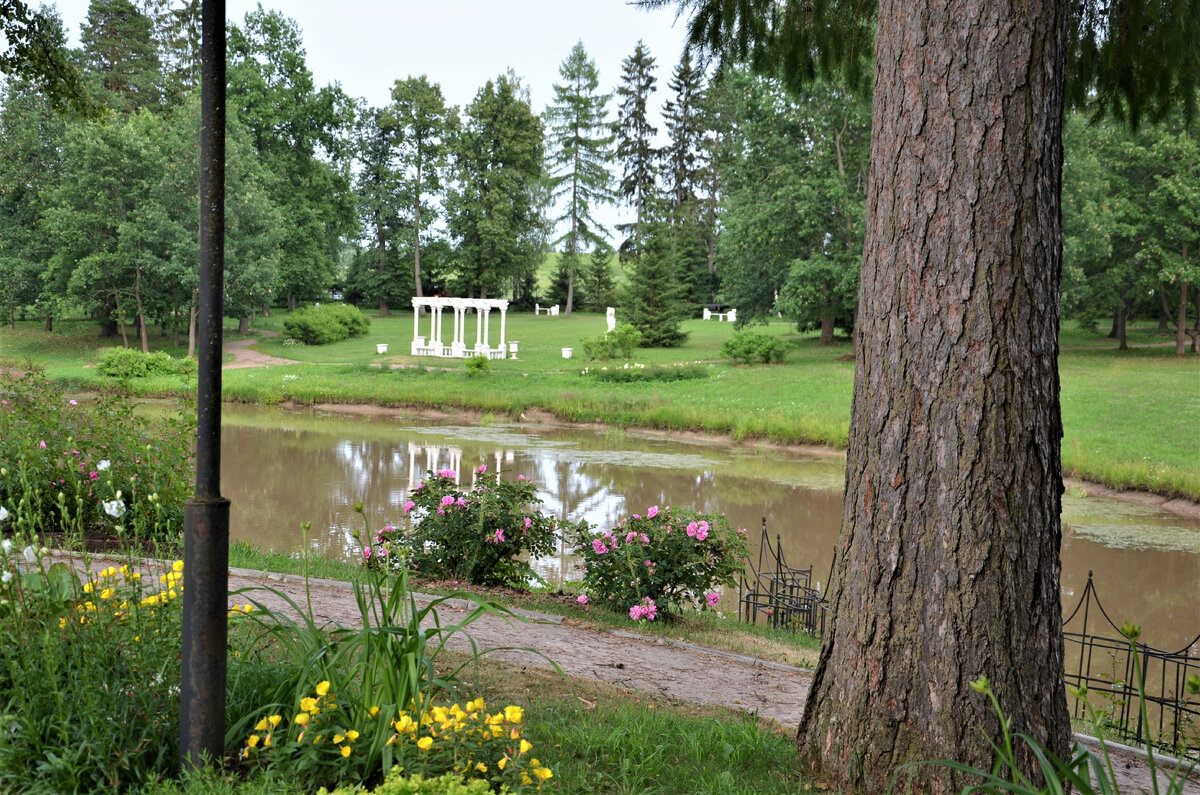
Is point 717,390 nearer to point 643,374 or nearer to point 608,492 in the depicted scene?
point 643,374

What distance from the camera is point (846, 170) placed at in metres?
28.8

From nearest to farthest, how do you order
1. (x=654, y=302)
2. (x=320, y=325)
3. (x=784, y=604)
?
(x=784, y=604) < (x=654, y=302) < (x=320, y=325)

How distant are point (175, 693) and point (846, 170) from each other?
94.4 ft

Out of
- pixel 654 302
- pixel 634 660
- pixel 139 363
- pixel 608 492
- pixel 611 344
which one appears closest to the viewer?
pixel 634 660

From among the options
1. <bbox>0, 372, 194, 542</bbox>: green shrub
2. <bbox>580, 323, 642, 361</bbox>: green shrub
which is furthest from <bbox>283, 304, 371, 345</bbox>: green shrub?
<bbox>0, 372, 194, 542</bbox>: green shrub

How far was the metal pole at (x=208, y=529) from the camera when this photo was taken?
8.27ft

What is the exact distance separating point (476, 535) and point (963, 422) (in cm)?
406

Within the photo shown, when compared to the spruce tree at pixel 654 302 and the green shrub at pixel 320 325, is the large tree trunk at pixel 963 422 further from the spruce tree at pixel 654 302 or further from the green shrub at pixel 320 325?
the green shrub at pixel 320 325

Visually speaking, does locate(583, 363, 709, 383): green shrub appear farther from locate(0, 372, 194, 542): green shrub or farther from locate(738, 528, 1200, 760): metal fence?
locate(0, 372, 194, 542): green shrub

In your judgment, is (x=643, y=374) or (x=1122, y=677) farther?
(x=643, y=374)

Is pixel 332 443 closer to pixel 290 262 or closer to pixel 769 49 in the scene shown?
pixel 769 49

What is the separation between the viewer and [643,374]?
26.1m

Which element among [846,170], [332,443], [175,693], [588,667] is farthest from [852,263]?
[175,693]

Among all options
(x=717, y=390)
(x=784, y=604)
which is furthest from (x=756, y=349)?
(x=784, y=604)
